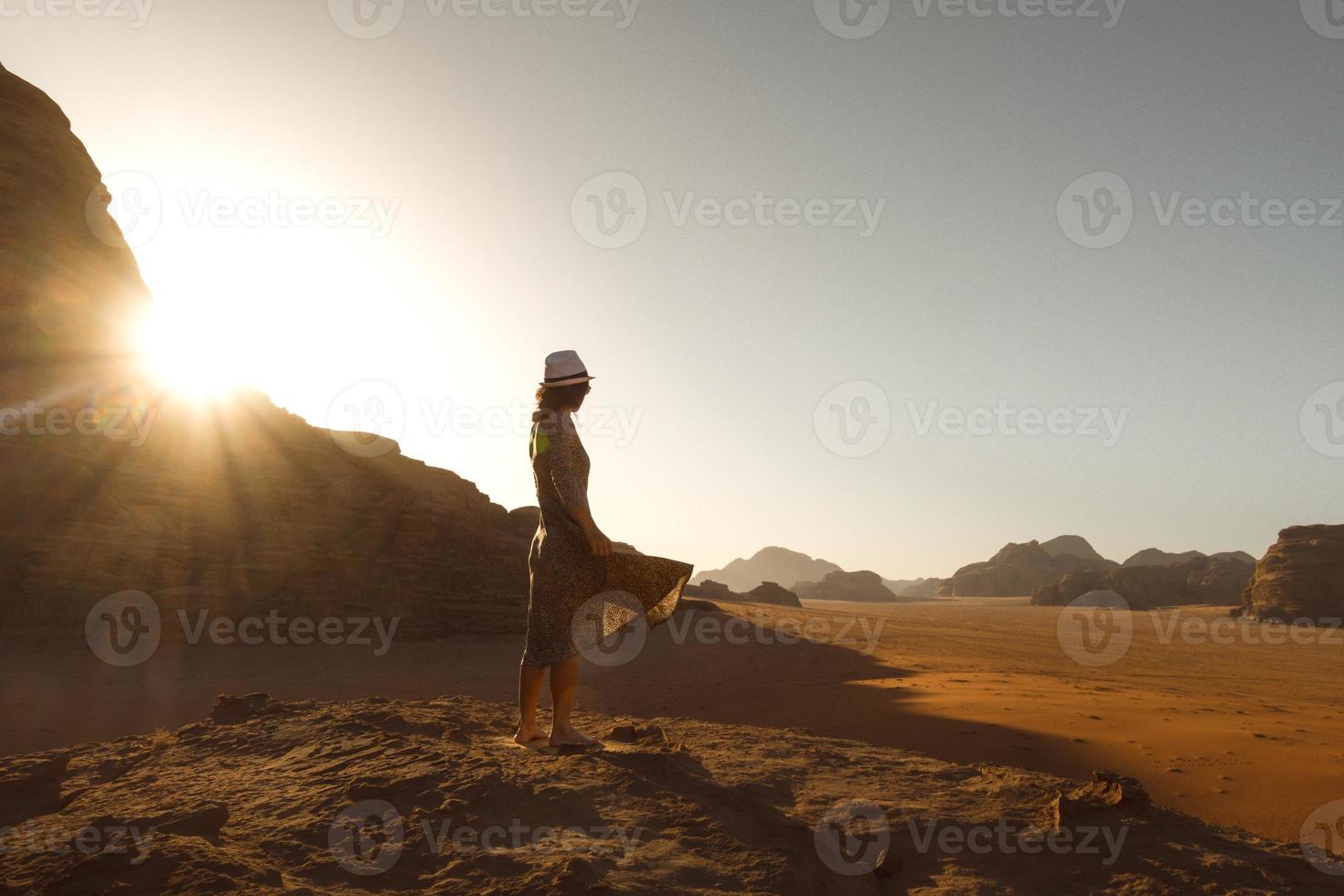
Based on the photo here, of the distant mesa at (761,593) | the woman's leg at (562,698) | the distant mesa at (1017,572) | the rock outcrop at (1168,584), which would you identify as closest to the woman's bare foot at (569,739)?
the woman's leg at (562,698)

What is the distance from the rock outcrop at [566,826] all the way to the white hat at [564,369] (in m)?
1.94

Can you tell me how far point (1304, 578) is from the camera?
125ft

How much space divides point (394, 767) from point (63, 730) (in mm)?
5624

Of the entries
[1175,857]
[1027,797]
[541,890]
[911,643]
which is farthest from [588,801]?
[911,643]

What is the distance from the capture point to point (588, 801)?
2.71 meters

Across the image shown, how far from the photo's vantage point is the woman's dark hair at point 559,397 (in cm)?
401

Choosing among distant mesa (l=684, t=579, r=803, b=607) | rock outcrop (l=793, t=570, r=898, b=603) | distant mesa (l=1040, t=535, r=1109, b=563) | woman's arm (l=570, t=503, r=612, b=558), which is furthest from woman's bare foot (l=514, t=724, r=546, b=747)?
distant mesa (l=1040, t=535, r=1109, b=563)

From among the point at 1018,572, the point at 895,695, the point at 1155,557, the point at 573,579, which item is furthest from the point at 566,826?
the point at 1155,557

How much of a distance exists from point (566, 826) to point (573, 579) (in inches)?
60.5

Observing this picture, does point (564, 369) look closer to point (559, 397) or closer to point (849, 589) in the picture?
point (559, 397)

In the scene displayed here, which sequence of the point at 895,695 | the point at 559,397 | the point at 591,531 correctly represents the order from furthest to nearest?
the point at 895,695
the point at 559,397
the point at 591,531

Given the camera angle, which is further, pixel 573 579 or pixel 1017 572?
pixel 1017 572

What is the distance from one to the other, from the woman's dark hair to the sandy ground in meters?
3.53

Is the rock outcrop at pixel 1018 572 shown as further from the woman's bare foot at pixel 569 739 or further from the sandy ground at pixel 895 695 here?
the woman's bare foot at pixel 569 739
